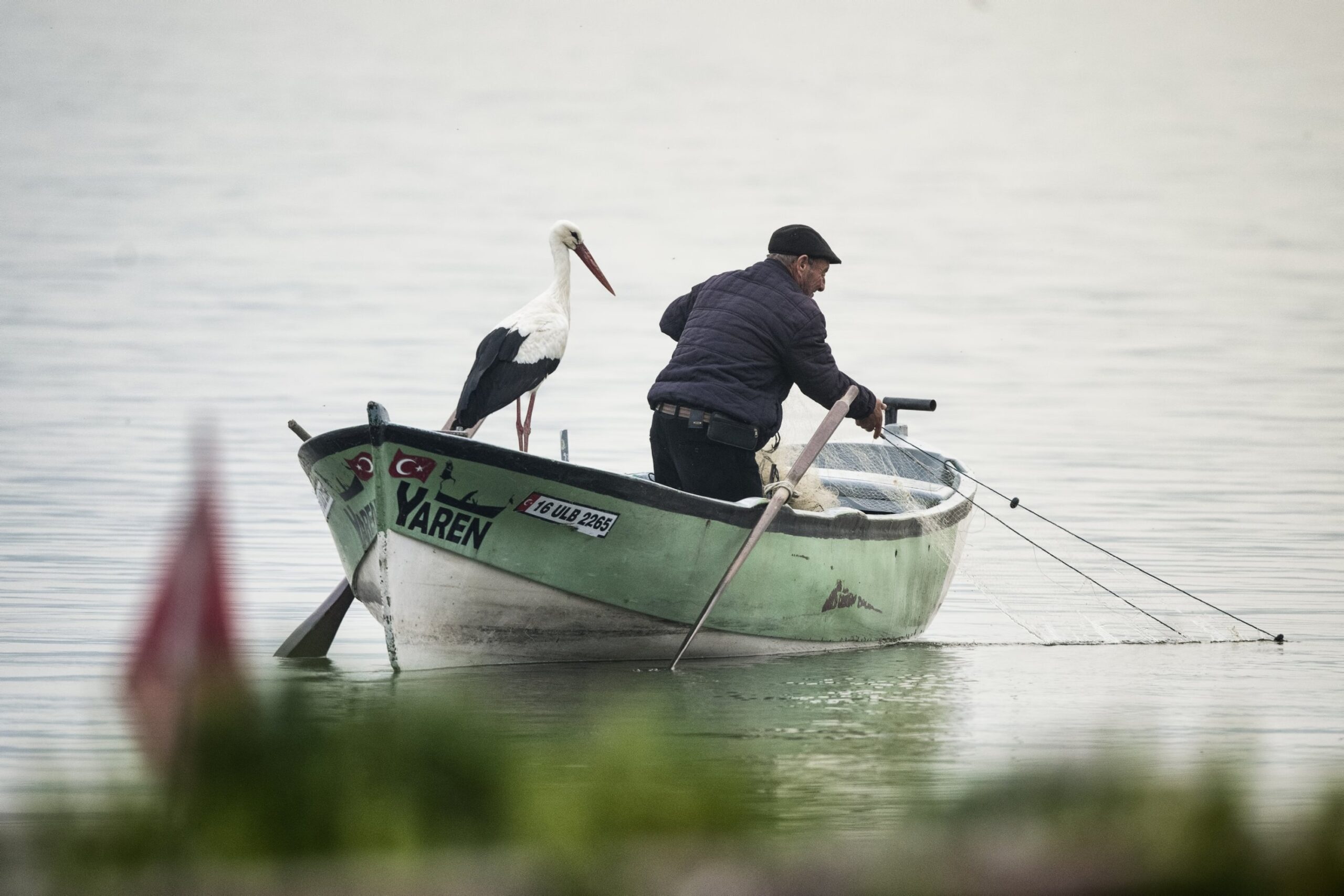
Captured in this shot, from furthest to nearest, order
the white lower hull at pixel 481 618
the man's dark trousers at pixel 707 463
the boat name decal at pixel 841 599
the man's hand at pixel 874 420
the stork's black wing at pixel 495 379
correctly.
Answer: the stork's black wing at pixel 495 379 → the boat name decal at pixel 841 599 → the man's hand at pixel 874 420 → the man's dark trousers at pixel 707 463 → the white lower hull at pixel 481 618

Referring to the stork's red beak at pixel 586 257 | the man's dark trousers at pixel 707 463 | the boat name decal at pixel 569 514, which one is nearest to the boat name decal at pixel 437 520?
the boat name decal at pixel 569 514

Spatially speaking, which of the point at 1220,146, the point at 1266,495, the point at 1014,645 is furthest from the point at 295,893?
the point at 1220,146

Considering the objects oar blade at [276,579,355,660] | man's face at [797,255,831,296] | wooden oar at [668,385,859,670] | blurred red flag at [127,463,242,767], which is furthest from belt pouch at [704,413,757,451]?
blurred red flag at [127,463,242,767]

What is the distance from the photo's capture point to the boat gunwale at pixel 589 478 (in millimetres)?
7703

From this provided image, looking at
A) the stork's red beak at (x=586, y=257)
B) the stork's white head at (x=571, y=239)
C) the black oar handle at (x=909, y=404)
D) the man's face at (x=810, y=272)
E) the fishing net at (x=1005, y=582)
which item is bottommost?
the fishing net at (x=1005, y=582)

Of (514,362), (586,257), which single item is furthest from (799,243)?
(586,257)

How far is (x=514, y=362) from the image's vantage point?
32.0 feet

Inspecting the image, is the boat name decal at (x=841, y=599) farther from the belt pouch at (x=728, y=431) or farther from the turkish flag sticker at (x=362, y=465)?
the turkish flag sticker at (x=362, y=465)

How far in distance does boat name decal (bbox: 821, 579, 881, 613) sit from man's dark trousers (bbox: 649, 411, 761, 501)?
616mm


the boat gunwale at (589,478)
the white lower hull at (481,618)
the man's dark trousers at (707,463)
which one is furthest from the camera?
the man's dark trousers at (707,463)

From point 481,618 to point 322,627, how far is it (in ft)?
3.70

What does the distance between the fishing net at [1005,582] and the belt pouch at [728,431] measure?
97 cm

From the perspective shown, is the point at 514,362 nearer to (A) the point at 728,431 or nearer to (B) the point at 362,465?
(A) the point at 728,431

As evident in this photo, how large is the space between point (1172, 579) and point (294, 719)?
9.31 metres
